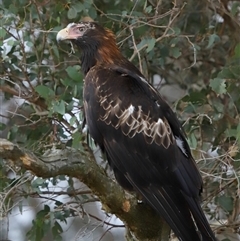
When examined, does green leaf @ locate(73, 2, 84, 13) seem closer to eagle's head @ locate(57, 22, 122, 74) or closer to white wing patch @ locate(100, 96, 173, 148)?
eagle's head @ locate(57, 22, 122, 74)

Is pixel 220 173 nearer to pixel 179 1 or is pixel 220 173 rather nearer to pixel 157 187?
pixel 157 187

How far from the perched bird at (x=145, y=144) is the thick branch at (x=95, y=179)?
0.39ft

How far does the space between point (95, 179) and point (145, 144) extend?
66cm

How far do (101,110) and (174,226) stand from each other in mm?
836

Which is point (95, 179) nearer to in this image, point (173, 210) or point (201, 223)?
point (173, 210)

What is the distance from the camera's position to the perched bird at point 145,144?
3951mm

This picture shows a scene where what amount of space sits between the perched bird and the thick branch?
12cm

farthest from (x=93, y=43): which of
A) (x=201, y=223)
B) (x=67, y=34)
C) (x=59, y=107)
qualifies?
(x=201, y=223)

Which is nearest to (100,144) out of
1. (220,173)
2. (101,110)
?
(101,110)

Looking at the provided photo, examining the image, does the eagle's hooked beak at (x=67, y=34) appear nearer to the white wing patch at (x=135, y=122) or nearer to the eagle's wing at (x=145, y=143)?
the eagle's wing at (x=145, y=143)

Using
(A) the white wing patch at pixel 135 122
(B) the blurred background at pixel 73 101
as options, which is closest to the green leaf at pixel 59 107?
(B) the blurred background at pixel 73 101

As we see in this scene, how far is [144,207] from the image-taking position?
157 inches

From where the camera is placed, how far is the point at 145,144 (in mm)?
4199

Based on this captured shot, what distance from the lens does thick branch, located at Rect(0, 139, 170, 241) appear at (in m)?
3.27
